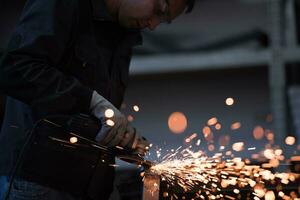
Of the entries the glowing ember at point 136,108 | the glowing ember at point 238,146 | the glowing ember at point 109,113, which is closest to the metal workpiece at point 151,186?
the glowing ember at point 109,113

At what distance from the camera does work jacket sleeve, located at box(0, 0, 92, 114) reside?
4.08 ft

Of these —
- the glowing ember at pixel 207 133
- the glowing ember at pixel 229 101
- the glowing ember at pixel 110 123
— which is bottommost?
the glowing ember at pixel 110 123

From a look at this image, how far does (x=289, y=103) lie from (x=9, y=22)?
1.24 m

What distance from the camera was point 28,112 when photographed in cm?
131

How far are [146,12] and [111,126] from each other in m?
0.27

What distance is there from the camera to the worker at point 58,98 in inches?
49.2

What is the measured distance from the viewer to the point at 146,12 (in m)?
1.39

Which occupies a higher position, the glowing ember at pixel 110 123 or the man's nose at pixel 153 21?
the man's nose at pixel 153 21

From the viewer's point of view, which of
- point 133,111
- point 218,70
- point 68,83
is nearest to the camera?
point 68,83

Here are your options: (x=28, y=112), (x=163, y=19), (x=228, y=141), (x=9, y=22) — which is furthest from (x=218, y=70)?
(x=28, y=112)

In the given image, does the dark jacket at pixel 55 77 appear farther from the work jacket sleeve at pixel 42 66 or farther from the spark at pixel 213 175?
the spark at pixel 213 175

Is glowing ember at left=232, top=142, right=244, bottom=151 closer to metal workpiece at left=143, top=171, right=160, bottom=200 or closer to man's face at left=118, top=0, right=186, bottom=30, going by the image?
man's face at left=118, top=0, right=186, bottom=30

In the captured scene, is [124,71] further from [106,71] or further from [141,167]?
[141,167]

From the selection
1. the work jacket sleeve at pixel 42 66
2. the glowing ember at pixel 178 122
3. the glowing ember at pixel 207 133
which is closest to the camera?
the work jacket sleeve at pixel 42 66
